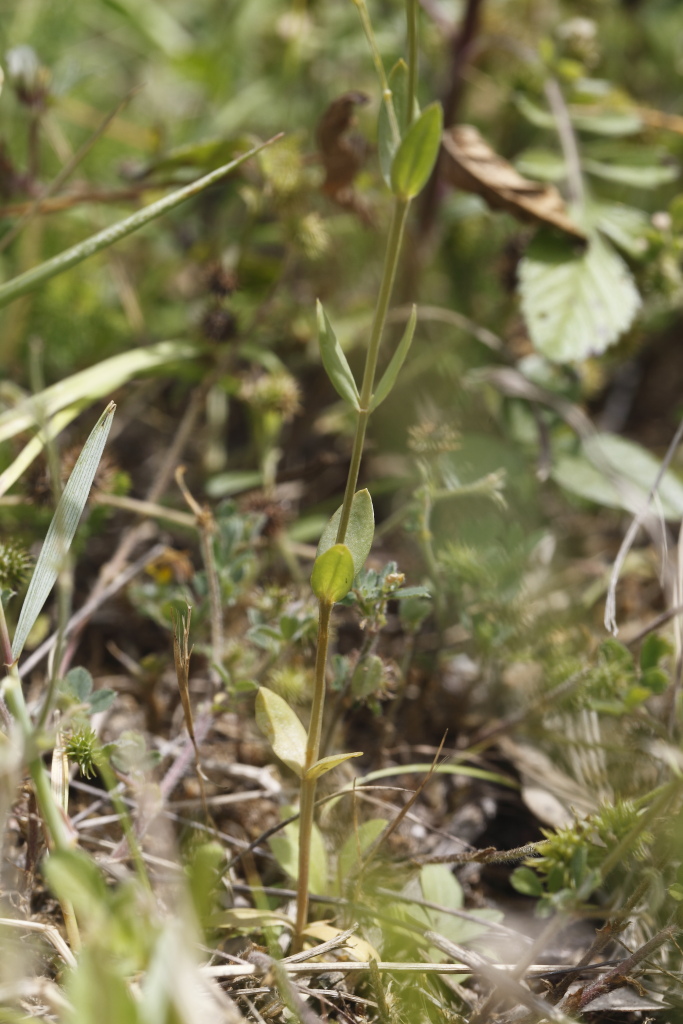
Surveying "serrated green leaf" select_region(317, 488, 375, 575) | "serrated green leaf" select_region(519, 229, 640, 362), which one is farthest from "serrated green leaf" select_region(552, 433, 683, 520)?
"serrated green leaf" select_region(317, 488, 375, 575)

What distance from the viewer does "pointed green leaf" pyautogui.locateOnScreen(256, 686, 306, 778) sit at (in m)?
0.90

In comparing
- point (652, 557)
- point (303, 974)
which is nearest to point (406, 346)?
point (303, 974)

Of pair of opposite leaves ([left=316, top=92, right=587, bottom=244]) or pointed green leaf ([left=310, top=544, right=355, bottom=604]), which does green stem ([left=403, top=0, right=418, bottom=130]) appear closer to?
pointed green leaf ([left=310, top=544, right=355, bottom=604])

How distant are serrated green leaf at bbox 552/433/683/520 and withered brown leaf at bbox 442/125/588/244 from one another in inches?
17.1

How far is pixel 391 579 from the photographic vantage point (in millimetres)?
1011

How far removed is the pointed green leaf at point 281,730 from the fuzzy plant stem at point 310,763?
2 cm

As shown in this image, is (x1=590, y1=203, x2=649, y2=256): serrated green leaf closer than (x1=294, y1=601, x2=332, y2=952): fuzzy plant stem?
No

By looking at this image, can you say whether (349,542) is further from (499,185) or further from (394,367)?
(499,185)

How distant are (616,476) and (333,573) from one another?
846mm

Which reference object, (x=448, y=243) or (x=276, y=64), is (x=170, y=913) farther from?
(x=276, y=64)

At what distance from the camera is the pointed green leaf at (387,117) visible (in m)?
0.81

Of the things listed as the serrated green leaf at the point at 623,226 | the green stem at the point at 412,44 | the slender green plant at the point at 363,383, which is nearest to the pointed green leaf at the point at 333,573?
the slender green plant at the point at 363,383

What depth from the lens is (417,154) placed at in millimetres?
749

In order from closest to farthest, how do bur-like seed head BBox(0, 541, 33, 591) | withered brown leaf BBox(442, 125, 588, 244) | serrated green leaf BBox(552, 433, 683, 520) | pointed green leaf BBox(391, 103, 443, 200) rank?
1. pointed green leaf BBox(391, 103, 443, 200)
2. bur-like seed head BBox(0, 541, 33, 591)
3. serrated green leaf BBox(552, 433, 683, 520)
4. withered brown leaf BBox(442, 125, 588, 244)
